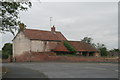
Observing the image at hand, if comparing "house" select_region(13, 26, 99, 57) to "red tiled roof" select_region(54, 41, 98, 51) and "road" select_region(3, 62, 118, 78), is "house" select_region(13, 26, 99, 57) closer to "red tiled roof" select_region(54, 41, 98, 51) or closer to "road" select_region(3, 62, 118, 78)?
"red tiled roof" select_region(54, 41, 98, 51)

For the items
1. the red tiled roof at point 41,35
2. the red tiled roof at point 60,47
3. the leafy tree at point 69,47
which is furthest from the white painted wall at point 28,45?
the leafy tree at point 69,47

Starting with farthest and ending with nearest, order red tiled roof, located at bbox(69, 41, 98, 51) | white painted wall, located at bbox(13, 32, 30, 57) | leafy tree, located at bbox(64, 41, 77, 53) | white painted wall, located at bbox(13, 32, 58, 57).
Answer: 1. red tiled roof, located at bbox(69, 41, 98, 51)
2. leafy tree, located at bbox(64, 41, 77, 53)
3. white painted wall, located at bbox(13, 32, 30, 57)
4. white painted wall, located at bbox(13, 32, 58, 57)

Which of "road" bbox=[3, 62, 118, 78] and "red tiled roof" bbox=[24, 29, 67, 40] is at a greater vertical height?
"red tiled roof" bbox=[24, 29, 67, 40]

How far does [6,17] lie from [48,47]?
36.8 meters

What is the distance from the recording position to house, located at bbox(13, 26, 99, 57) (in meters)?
50.4

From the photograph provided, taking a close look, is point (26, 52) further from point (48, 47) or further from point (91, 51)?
point (91, 51)

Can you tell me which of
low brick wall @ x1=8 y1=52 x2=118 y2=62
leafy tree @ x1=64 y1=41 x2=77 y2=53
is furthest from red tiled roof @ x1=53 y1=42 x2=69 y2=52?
low brick wall @ x1=8 y1=52 x2=118 y2=62

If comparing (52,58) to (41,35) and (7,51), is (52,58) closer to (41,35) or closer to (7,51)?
(41,35)

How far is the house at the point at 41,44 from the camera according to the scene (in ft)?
165

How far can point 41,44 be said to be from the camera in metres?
52.2

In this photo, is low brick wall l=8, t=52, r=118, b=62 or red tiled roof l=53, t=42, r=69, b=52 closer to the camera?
low brick wall l=8, t=52, r=118, b=62

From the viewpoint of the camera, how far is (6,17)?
54.5ft

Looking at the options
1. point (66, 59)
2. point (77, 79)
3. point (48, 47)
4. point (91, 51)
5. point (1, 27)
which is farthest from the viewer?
point (91, 51)

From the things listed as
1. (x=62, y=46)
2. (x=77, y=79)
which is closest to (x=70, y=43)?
(x=62, y=46)
